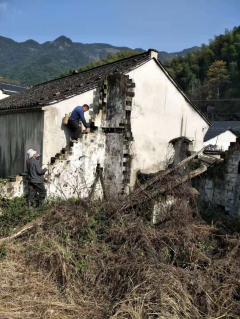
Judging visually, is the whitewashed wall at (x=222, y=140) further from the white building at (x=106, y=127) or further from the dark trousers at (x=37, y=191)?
the dark trousers at (x=37, y=191)

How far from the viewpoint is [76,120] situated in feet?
33.2

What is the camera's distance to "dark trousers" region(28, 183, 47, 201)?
8695mm

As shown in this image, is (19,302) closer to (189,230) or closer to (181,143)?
(189,230)

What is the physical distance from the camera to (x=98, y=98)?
11250 millimetres

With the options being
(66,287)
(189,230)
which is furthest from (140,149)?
(66,287)

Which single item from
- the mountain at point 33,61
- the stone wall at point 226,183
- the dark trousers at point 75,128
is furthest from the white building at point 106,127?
the mountain at point 33,61

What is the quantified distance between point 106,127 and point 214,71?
47918 mm

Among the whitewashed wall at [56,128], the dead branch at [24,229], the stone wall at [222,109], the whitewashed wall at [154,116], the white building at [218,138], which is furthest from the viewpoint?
the stone wall at [222,109]

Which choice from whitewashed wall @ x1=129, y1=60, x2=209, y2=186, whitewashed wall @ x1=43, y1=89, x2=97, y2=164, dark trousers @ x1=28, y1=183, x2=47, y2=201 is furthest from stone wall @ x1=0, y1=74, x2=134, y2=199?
whitewashed wall @ x1=129, y1=60, x2=209, y2=186

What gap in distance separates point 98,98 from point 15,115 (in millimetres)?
3813

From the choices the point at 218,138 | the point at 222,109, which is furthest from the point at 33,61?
the point at 218,138

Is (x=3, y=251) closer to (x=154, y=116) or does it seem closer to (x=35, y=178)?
(x=35, y=178)

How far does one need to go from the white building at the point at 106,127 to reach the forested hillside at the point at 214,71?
142ft

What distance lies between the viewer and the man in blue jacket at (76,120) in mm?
10008
